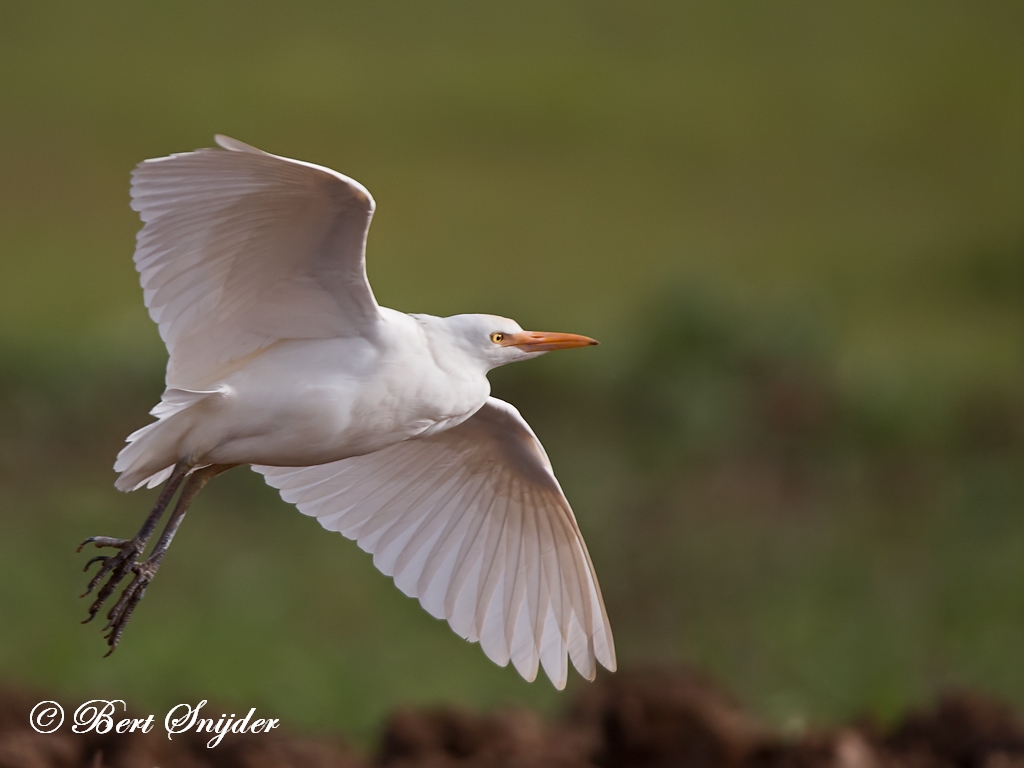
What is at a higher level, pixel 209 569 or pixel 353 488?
pixel 353 488

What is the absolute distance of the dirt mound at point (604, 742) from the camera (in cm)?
539

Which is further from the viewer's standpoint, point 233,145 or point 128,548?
point 128,548

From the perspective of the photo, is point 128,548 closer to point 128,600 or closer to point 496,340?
point 128,600

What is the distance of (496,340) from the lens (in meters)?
4.65

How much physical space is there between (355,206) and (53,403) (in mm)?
8120

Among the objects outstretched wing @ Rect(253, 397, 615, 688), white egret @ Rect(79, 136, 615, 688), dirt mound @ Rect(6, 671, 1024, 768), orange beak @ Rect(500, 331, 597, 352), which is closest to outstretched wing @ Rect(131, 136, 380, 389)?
white egret @ Rect(79, 136, 615, 688)

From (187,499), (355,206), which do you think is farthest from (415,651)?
(355,206)

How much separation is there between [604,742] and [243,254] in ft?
11.0

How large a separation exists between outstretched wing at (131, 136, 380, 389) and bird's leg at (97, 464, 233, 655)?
1.03ft

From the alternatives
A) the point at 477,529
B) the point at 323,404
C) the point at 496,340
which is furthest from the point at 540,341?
the point at 477,529

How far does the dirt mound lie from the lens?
5.39 meters

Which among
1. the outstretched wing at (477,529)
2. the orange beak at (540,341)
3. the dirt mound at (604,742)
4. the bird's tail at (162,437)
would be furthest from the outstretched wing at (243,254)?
the dirt mound at (604,742)

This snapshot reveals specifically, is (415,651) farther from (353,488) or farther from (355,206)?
(355,206)

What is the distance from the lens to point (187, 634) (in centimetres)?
902
